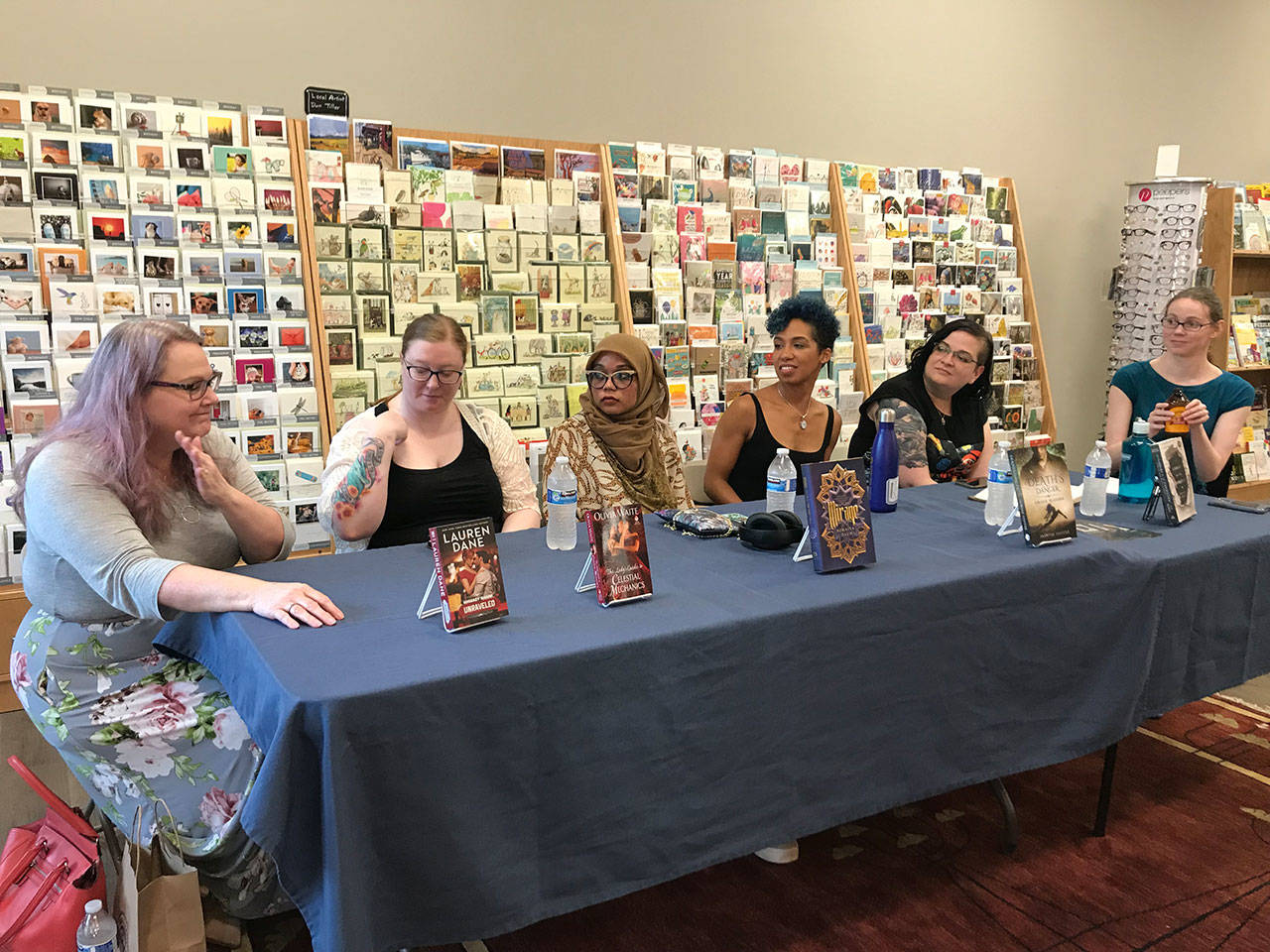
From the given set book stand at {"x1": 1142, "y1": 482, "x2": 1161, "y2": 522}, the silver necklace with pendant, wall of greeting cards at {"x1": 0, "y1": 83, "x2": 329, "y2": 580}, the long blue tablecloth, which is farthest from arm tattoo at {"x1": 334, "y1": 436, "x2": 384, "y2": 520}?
book stand at {"x1": 1142, "y1": 482, "x2": 1161, "y2": 522}

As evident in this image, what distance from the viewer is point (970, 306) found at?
5.29m

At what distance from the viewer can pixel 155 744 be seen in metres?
1.87

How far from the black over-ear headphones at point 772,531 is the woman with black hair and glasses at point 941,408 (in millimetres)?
995

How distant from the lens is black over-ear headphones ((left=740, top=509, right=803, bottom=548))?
7.27 ft

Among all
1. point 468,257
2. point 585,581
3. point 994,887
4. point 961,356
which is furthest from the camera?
point 468,257

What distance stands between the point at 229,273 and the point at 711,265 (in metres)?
2.06

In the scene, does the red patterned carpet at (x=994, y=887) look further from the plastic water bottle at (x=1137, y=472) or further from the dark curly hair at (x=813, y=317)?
the dark curly hair at (x=813, y=317)

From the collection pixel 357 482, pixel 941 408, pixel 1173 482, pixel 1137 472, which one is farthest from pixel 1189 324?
pixel 357 482

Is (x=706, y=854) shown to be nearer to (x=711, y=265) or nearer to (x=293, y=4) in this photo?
(x=711, y=265)

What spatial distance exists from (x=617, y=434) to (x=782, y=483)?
74 cm

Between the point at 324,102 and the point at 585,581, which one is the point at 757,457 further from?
the point at 324,102

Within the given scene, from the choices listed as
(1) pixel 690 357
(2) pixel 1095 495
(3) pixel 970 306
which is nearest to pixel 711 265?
(1) pixel 690 357

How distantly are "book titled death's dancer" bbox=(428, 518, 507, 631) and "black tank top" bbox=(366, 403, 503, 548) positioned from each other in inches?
28.4

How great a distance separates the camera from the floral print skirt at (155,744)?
186 centimetres
